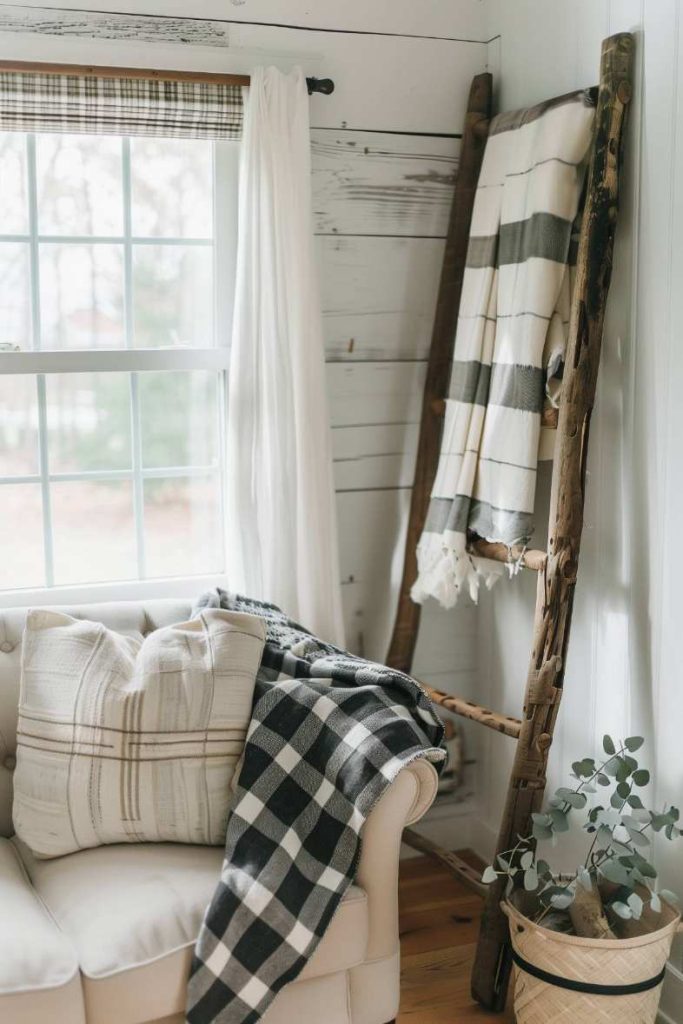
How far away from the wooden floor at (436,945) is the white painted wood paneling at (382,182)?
1.69m

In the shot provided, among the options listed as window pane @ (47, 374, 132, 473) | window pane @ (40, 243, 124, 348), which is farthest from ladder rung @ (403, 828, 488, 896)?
window pane @ (40, 243, 124, 348)

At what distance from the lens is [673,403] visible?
2068 mm

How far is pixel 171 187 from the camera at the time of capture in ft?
8.46

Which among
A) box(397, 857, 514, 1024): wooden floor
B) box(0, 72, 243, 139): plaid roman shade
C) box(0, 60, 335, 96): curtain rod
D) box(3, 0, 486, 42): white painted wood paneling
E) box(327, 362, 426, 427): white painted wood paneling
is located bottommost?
box(397, 857, 514, 1024): wooden floor

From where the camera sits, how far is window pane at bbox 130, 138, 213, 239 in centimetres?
255

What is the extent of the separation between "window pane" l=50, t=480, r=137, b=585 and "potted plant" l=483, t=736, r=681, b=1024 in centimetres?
121

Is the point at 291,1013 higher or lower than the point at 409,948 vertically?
higher

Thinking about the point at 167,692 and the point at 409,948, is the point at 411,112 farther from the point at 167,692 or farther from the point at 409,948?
the point at 409,948

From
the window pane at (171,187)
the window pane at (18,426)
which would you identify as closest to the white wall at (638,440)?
the window pane at (171,187)

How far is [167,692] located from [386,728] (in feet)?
1.46

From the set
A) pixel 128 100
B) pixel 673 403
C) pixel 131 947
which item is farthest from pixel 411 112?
pixel 131 947

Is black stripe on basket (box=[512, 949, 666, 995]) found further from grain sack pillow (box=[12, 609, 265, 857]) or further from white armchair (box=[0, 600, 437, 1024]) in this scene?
grain sack pillow (box=[12, 609, 265, 857])

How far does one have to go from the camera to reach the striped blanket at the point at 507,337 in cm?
228

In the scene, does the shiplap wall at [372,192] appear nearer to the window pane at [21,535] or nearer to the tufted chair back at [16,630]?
the tufted chair back at [16,630]
